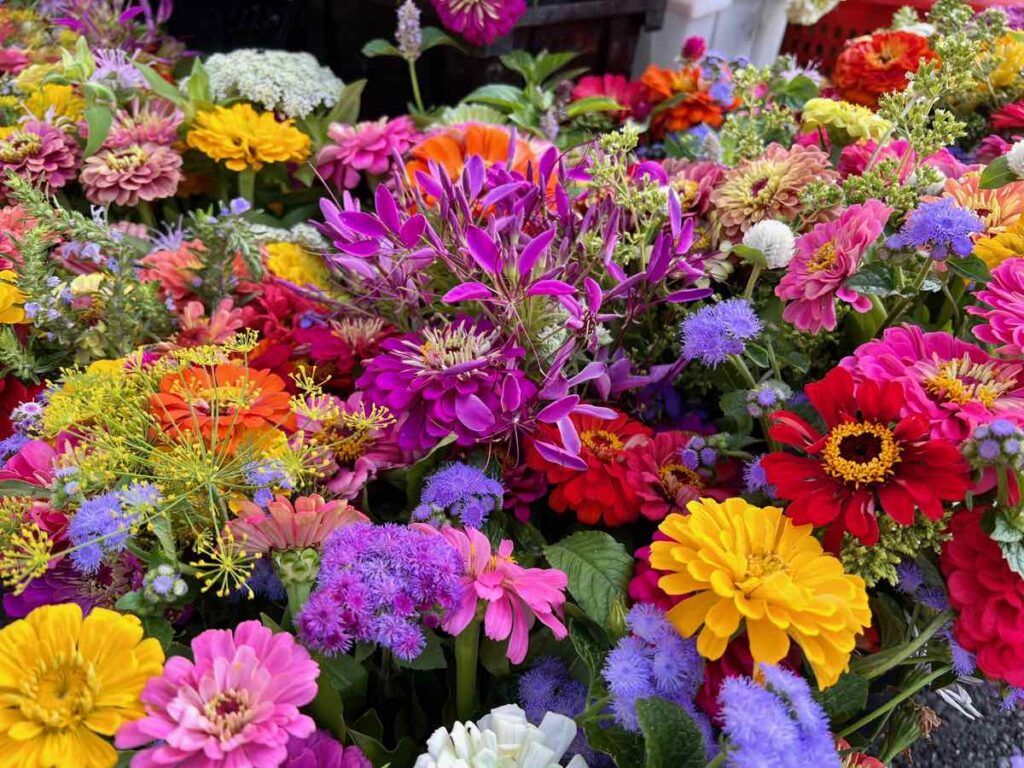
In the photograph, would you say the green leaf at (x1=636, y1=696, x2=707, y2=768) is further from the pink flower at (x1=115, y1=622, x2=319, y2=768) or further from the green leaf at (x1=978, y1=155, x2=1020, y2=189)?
the green leaf at (x1=978, y1=155, x2=1020, y2=189)

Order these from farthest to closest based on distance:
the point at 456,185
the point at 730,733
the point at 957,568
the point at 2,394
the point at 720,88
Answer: the point at 720,88, the point at 2,394, the point at 456,185, the point at 957,568, the point at 730,733

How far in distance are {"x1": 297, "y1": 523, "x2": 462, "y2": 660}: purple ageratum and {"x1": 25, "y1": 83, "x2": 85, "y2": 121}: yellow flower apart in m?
0.94

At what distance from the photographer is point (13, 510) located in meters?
0.64

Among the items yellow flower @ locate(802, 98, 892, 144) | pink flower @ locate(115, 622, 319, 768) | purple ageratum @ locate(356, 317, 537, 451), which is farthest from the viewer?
yellow flower @ locate(802, 98, 892, 144)

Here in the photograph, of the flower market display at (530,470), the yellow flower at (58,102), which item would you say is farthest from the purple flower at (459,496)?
the yellow flower at (58,102)

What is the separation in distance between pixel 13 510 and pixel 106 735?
9.1 inches

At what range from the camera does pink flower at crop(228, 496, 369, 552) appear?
602mm

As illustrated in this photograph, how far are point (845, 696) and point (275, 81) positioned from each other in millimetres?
1091

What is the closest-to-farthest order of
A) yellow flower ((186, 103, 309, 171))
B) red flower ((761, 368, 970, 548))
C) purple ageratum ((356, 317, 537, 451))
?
red flower ((761, 368, 970, 548)) → purple ageratum ((356, 317, 537, 451)) → yellow flower ((186, 103, 309, 171))

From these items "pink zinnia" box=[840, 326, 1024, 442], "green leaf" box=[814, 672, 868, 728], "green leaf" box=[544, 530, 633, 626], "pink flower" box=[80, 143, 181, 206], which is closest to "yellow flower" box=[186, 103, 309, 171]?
"pink flower" box=[80, 143, 181, 206]

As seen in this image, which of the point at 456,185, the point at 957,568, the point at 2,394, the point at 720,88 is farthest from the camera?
the point at 720,88

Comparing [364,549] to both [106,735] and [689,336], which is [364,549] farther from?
[689,336]

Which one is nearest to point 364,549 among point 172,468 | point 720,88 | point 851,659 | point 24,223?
point 172,468

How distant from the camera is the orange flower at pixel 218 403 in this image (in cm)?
69
